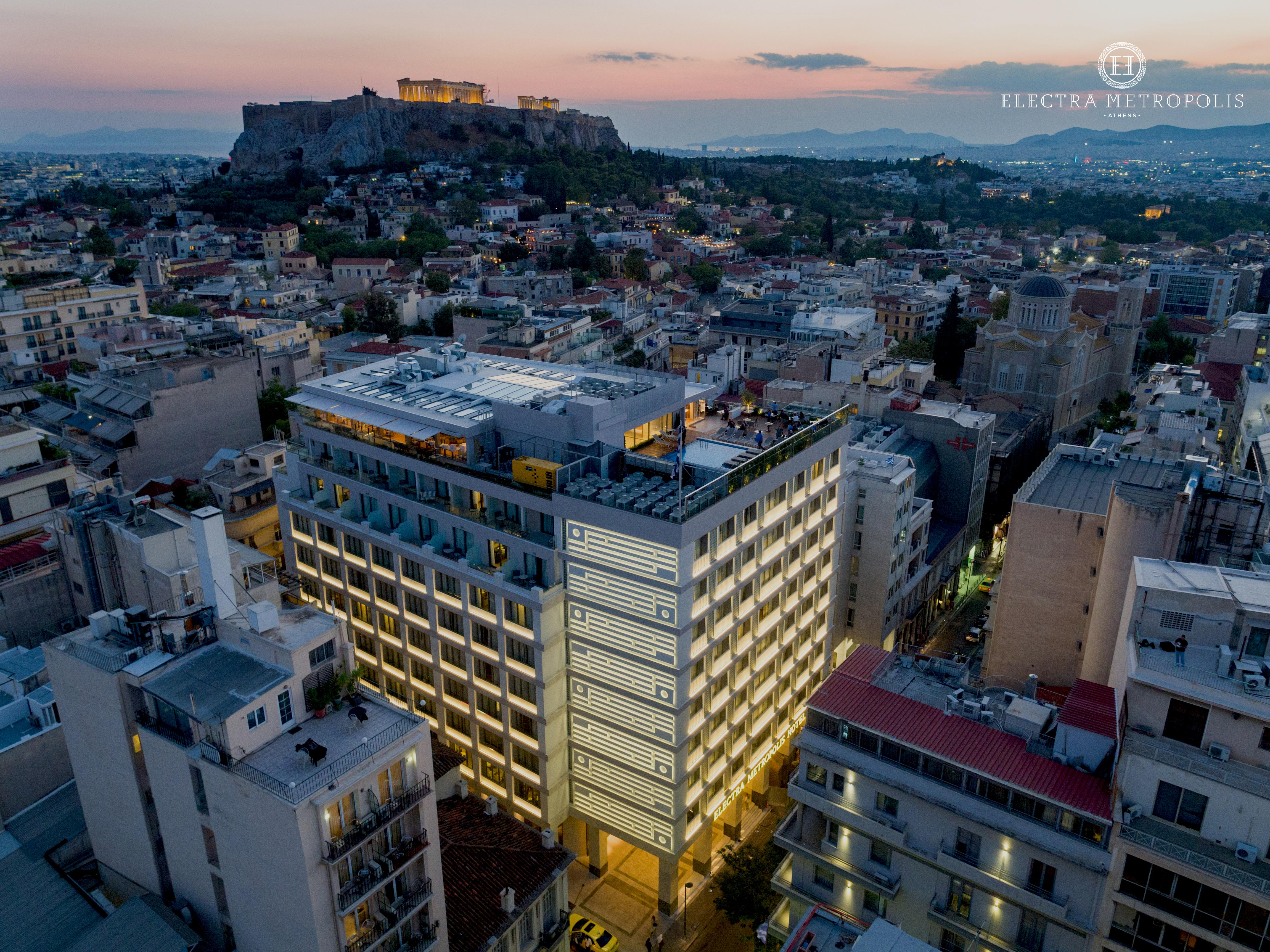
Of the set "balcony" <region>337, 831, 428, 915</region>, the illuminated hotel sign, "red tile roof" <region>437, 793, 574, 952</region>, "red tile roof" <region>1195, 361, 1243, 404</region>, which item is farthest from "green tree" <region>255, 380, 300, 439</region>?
"red tile roof" <region>1195, 361, 1243, 404</region>

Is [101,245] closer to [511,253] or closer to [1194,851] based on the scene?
[511,253]

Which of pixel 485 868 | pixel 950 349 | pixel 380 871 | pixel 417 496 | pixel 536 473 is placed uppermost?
pixel 536 473

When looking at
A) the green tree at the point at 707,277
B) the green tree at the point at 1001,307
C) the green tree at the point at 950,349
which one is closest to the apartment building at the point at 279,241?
the green tree at the point at 707,277

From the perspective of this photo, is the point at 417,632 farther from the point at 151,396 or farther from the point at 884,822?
the point at 151,396

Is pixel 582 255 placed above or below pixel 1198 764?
above

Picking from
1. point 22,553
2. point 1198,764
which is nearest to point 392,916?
point 1198,764

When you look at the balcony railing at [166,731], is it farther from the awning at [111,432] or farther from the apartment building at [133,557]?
the awning at [111,432]

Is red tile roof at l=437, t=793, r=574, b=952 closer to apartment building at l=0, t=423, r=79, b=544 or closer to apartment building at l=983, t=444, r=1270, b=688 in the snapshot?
apartment building at l=983, t=444, r=1270, b=688

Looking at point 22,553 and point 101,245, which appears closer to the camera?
point 22,553
